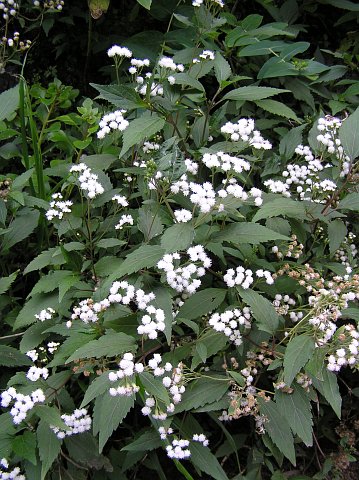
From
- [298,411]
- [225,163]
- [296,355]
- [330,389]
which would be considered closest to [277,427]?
[298,411]

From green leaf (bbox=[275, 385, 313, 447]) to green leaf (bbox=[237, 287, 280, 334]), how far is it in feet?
0.91

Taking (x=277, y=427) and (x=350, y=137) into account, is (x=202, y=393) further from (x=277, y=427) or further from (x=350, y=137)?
(x=350, y=137)

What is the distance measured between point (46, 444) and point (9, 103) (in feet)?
6.12

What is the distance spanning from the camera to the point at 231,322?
214 cm

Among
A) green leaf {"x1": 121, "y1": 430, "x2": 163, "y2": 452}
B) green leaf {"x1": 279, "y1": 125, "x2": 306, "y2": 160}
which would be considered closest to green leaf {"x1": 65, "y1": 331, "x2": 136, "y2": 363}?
green leaf {"x1": 121, "y1": 430, "x2": 163, "y2": 452}

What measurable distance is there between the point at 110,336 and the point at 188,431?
72cm

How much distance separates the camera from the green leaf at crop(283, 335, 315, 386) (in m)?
1.91

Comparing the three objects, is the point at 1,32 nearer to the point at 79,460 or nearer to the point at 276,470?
the point at 79,460

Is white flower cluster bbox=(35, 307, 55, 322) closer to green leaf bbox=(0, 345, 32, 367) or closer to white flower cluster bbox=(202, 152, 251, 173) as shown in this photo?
green leaf bbox=(0, 345, 32, 367)

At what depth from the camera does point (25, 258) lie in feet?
10.3

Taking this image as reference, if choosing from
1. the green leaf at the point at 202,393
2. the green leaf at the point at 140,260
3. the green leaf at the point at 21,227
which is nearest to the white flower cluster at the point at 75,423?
the green leaf at the point at 202,393

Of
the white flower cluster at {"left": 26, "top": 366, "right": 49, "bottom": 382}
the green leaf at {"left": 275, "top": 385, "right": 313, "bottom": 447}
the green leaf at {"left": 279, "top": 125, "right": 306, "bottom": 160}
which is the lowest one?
the green leaf at {"left": 275, "top": 385, "right": 313, "bottom": 447}

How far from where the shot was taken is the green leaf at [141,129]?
227cm

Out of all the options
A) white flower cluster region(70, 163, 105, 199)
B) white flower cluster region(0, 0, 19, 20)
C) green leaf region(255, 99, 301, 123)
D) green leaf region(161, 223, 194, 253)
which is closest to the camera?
green leaf region(161, 223, 194, 253)
